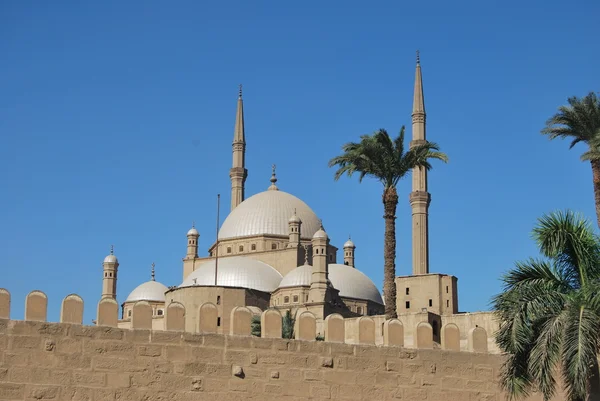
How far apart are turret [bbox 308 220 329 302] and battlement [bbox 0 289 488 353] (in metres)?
37.1

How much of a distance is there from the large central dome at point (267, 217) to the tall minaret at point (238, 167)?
157 cm

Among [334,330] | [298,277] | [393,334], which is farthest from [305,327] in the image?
[298,277]

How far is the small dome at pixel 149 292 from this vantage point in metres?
60.6

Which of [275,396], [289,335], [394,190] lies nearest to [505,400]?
[275,396]

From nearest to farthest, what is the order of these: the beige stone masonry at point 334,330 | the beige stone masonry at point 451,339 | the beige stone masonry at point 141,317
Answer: the beige stone masonry at point 141,317, the beige stone masonry at point 334,330, the beige stone masonry at point 451,339

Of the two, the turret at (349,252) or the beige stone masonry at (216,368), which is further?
the turret at (349,252)

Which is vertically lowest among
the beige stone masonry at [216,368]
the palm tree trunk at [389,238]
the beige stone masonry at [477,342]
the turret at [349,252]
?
the beige stone masonry at [216,368]

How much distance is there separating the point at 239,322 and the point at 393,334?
215cm

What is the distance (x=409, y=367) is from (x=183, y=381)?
302 centimetres

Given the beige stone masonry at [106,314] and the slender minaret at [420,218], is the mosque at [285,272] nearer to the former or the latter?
the slender minaret at [420,218]

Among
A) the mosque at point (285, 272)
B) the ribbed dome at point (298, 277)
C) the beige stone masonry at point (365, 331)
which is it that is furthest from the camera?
the ribbed dome at point (298, 277)

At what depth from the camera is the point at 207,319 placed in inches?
465

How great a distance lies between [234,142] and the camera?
6481cm

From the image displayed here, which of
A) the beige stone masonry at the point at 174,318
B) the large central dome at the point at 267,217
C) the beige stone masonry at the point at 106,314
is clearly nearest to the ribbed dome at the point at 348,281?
the large central dome at the point at 267,217
